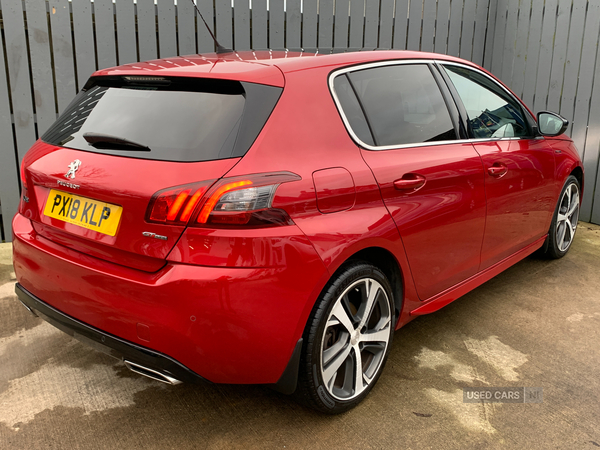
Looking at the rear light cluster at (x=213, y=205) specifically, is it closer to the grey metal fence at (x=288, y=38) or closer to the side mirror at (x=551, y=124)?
the side mirror at (x=551, y=124)

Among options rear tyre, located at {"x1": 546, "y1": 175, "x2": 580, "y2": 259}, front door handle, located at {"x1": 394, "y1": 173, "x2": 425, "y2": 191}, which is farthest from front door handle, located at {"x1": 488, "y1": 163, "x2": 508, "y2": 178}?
rear tyre, located at {"x1": 546, "y1": 175, "x2": 580, "y2": 259}

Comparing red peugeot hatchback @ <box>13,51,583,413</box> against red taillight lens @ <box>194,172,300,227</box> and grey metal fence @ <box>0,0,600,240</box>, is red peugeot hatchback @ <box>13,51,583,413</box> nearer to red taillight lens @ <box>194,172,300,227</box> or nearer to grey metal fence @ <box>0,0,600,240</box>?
red taillight lens @ <box>194,172,300,227</box>

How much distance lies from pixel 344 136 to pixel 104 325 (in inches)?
49.3

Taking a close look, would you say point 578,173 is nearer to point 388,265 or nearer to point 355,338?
point 388,265

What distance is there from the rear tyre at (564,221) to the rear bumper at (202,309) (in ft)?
9.77

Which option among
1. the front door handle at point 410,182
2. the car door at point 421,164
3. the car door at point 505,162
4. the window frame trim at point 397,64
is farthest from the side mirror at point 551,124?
the front door handle at point 410,182

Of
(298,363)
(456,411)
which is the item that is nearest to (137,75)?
(298,363)

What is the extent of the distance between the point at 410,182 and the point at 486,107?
1221 mm

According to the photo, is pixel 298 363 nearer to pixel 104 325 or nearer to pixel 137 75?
pixel 104 325

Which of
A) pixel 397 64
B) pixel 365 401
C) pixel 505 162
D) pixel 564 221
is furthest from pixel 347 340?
pixel 564 221

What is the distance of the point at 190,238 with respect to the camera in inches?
71.6

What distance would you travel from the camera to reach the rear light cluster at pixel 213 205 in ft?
5.95

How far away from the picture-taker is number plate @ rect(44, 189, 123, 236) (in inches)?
76.6

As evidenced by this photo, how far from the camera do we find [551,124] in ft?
12.7
